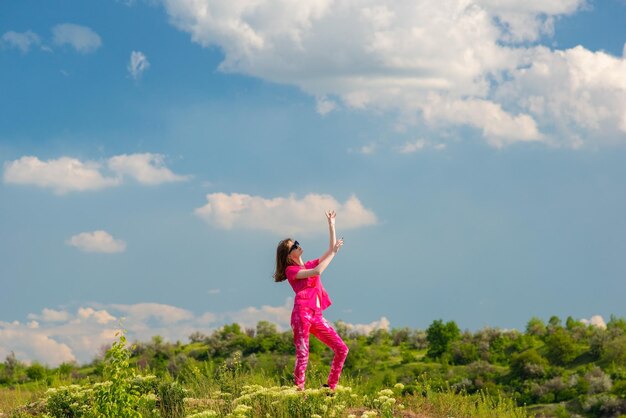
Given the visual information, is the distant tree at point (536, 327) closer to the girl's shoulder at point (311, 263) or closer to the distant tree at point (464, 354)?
the distant tree at point (464, 354)

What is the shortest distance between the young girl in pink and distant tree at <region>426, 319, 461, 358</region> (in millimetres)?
23403

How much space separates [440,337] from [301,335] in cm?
2448

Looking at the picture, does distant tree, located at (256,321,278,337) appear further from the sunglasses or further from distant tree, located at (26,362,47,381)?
the sunglasses

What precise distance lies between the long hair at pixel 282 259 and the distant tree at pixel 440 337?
23610 millimetres

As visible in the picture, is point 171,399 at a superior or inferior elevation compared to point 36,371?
inferior

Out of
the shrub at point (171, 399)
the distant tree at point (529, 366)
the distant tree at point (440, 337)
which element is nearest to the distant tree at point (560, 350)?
the distant tree at point (529, 366)

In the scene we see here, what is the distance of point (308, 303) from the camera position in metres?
12.2

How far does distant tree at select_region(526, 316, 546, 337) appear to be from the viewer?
38.2 m

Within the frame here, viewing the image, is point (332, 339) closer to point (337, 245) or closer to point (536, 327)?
point (337, 245)

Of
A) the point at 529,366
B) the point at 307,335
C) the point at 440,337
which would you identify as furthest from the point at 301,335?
the point at 440,337

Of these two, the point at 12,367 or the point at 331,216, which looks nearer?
the point at 331,216

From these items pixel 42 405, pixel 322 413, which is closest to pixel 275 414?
pixel 322 413

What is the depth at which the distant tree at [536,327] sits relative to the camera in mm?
38250

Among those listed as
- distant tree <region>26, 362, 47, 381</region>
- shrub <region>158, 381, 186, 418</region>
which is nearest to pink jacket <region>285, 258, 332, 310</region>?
shrub <region>158, 381, 186, 418</region>
